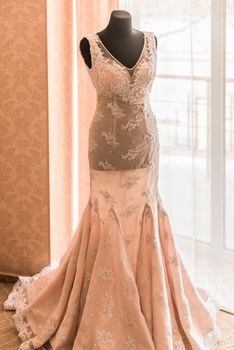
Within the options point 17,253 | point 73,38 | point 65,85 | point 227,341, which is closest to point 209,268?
point 227,341

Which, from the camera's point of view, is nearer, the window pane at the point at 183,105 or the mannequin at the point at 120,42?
the mannequin at the point at 120,42

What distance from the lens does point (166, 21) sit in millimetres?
2879

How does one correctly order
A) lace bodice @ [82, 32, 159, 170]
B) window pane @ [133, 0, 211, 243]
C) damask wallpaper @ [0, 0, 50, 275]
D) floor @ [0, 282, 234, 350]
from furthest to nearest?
damask wallpaper @ [0, 0, 50, 275], window pane @ [133, 0, 211, 243], floor @ [0, 282, 234, 350], lace bodice @ [82, 32, 159, 170]

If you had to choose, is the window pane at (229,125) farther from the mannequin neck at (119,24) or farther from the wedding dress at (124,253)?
the mannequin neck at (119,24)

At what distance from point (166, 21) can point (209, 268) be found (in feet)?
4.64

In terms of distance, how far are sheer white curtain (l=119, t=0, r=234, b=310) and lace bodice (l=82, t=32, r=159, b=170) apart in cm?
52

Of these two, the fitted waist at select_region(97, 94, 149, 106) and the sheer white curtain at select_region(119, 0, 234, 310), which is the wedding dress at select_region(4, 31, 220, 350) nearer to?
the fitted waist at select_region(97, 94, 149, 106)

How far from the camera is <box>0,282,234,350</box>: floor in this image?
2.53 m

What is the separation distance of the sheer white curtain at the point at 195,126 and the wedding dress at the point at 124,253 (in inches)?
19.8

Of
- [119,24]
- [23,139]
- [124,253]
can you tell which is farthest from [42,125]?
[124,253]

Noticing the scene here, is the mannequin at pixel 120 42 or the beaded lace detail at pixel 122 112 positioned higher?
the mannequin at pixel 120 42

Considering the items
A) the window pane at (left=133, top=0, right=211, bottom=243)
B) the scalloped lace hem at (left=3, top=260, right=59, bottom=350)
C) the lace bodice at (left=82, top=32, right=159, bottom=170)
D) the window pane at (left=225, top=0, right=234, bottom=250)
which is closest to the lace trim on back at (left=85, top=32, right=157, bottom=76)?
the lace bodice at (left=82, top=32, right=159, bottom=170)

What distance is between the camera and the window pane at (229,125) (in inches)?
112

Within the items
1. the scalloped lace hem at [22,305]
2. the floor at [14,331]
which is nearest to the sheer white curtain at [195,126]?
the floor at [14,331]
